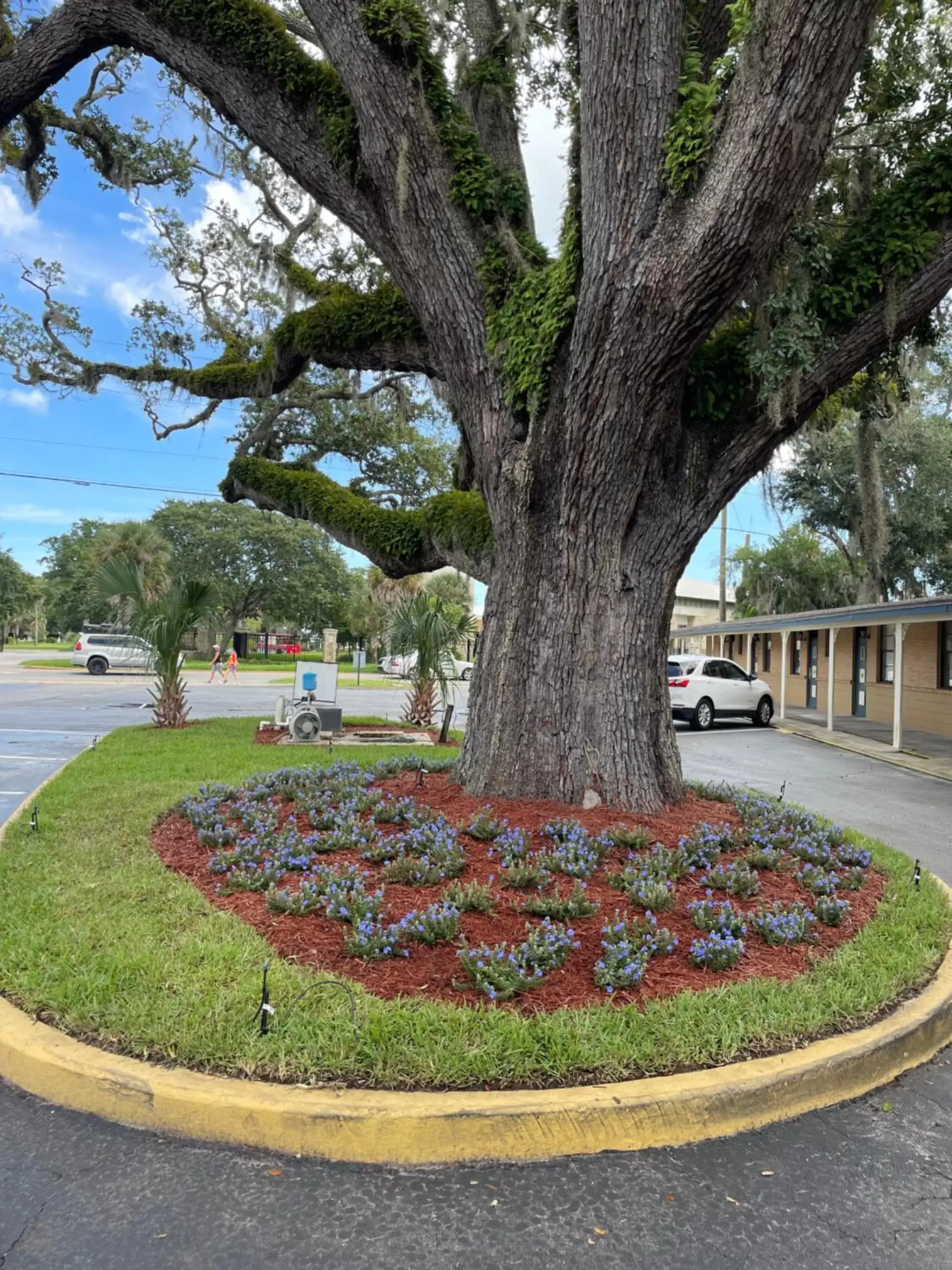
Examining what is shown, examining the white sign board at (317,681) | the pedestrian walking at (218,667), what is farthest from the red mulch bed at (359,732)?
the pedestrian walking at (218,667)

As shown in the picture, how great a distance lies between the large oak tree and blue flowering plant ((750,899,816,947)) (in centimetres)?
151

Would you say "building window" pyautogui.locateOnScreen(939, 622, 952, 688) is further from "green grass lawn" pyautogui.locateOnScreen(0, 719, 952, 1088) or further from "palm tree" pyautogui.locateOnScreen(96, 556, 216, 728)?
"palm tree" pyautogui.locateOnScreen(96, 556, 216, 728)

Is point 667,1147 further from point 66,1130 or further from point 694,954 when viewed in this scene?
point 66,1130

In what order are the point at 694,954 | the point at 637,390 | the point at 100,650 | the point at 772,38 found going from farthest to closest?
the point at 100,650 → the point at 637,390 → the point at 772,38 → the point at 694,954

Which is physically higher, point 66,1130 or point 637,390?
point 637,390

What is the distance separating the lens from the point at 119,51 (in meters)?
10.5

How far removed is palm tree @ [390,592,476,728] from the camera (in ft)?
43.2

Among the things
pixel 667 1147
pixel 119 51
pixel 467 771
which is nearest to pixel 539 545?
pixel 467 771

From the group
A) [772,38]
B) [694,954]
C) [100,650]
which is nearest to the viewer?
[694,954]

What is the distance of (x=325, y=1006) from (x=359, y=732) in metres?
10.2

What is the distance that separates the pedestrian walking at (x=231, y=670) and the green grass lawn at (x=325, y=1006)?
28.6 m

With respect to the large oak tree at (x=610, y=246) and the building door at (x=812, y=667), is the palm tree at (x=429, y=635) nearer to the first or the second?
the large oak tree at (x=610, y=246)

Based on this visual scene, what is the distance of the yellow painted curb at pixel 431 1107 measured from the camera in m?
2.54

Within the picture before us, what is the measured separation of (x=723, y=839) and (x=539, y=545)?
228 cm
